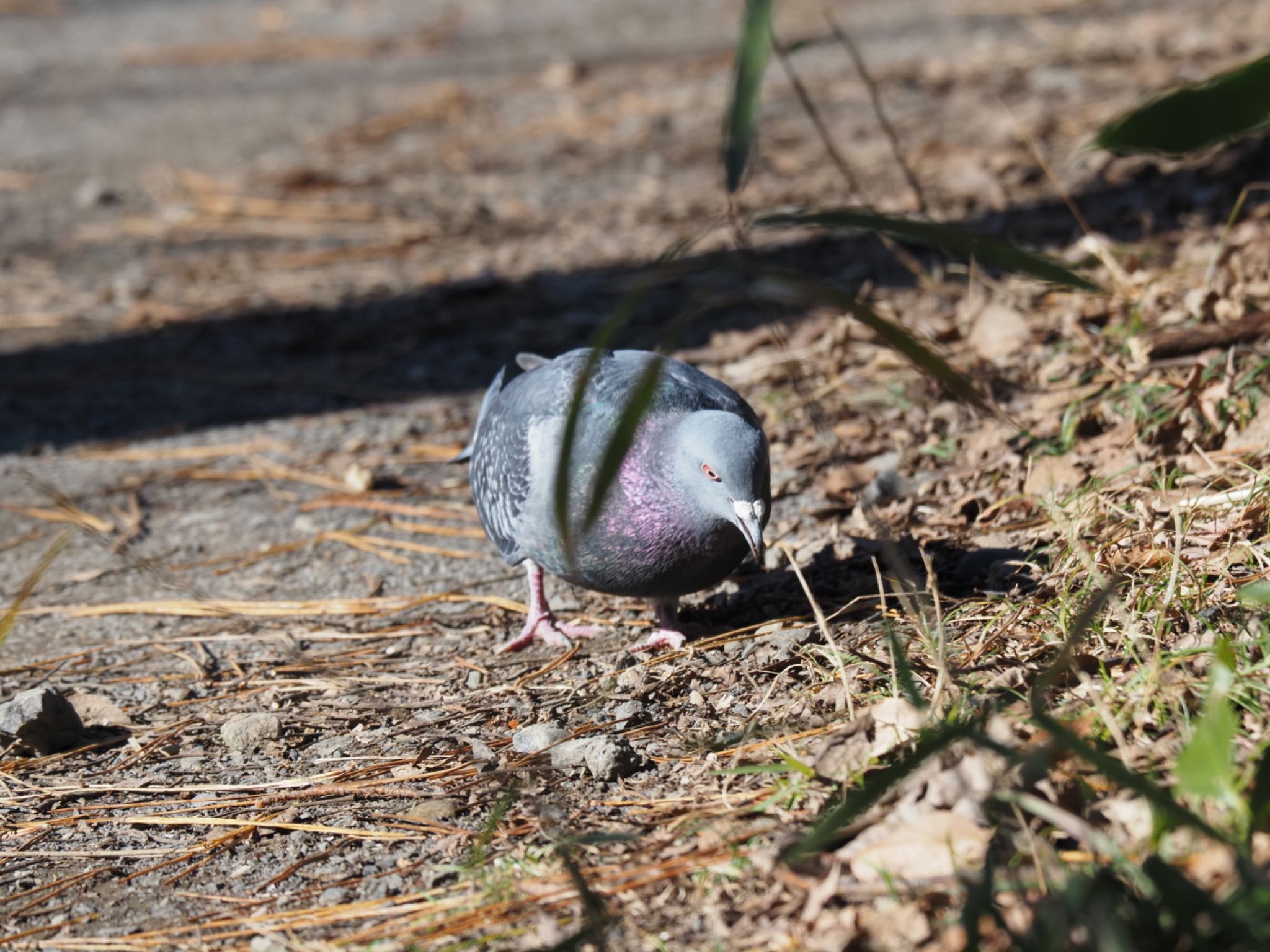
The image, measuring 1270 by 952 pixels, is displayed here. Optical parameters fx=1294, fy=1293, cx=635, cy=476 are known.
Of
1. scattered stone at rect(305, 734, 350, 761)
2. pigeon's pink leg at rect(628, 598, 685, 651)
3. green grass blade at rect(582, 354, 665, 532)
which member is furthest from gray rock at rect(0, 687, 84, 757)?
green grass blade at rect(582, 354, 665, 532)

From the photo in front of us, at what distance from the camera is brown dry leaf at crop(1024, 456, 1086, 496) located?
10.8 feet

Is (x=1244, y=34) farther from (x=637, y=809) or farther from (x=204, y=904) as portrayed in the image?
(x=204, y=904)

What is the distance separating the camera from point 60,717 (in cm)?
289

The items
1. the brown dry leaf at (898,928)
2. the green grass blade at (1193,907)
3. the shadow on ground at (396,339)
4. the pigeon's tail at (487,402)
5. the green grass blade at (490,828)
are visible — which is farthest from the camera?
the shadow on ground at (396,339)

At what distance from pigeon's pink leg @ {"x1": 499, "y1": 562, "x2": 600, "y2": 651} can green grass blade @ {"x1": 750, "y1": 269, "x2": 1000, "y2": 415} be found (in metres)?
1.74

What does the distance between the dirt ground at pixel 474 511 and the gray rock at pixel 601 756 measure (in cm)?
1

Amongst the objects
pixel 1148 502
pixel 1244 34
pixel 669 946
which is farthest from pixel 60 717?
pixel 1244 34

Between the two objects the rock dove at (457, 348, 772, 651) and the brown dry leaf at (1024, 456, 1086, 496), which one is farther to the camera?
the brown dry leaf at (1024, 456, 1086, 496)

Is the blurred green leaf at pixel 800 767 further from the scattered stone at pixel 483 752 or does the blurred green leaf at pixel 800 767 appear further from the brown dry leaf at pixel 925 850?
the scattered stone at pixel 483 752

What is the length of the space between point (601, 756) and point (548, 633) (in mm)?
858

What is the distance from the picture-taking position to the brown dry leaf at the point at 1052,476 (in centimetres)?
330

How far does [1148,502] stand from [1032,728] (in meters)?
0.98

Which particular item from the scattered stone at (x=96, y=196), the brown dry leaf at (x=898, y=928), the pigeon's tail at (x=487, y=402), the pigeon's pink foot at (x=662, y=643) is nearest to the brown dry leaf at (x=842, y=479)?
the pigeon's pink foot at (x=662, y=643)

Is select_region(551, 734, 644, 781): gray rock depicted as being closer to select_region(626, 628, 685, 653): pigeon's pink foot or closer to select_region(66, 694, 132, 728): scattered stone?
select_region(626, 628, 685, 653): pigeon's pink foot
